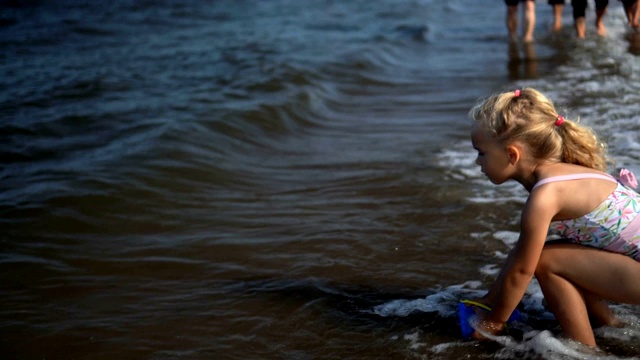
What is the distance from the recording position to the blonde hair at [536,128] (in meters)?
3.22

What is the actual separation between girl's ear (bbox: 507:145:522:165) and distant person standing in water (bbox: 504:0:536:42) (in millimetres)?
8203

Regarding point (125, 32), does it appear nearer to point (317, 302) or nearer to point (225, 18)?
point (225, 18)

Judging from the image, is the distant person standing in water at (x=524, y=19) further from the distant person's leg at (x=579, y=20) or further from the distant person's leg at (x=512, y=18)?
the distant person's leg at (x=579, y=20)

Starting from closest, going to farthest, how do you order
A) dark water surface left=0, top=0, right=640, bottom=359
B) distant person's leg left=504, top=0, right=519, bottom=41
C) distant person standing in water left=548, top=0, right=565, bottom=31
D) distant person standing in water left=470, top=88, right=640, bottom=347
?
distant person standing in water left=470, top=88, right=640, bottom=347 → dark water surface left=0, top=0, right=640, bottom=359 → distant person's leg left=504, top=0, right=519, bottom=41 → distant person standing in water left=548, top=0, right=565, bottom=31

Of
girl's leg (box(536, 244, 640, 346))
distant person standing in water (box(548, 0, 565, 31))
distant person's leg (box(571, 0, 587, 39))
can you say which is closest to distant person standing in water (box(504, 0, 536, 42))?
distant person's leg (box(571, 0, 587, 39))

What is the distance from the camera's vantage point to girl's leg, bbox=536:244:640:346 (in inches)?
127

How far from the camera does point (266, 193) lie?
5.73m

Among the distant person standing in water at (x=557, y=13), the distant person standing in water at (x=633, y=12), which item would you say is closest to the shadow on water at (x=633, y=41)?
the distant person standing in water at (x=633, y=12)

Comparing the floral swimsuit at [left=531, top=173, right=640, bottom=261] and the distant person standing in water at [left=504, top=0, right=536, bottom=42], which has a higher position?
the distant person standing in water at [left=504, top=0, right=536, bottom=42]

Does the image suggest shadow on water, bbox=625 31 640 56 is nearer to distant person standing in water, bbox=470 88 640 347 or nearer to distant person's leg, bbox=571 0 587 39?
distant person's leg, bbox=571 0 587 39

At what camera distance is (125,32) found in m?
12.5

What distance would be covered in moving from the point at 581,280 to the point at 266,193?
2.84m

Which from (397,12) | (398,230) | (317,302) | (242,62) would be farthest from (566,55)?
(317,302)

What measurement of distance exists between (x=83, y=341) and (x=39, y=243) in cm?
137
